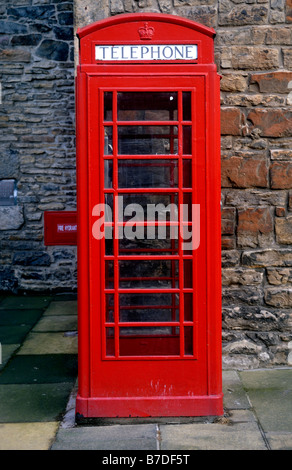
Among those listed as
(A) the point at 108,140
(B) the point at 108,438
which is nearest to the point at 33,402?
(B) the point at 108,438

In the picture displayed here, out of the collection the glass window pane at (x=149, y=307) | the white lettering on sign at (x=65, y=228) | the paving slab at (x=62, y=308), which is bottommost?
the paving slab at (x=62, y=308)

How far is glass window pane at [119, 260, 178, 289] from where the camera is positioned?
132 inches

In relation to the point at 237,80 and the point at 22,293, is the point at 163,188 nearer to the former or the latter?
the point at 237,80

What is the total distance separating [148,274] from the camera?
3.51 meters

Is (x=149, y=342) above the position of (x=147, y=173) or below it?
below

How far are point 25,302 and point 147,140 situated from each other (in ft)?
15.5

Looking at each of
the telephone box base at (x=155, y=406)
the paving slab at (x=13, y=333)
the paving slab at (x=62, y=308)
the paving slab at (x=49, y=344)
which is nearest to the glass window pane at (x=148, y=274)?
the telephone box base at (x=155, y=406)

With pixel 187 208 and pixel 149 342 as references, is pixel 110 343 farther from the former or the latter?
pixel 187 208

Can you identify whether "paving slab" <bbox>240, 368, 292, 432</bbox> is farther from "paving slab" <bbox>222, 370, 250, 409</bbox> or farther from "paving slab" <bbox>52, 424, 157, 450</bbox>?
"paving slab" <bbox>52, 424, 157, 450</bbox>

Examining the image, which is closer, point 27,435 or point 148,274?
point 27,435

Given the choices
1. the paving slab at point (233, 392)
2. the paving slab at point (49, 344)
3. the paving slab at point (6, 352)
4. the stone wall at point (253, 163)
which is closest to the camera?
the paving slab at point (233, 392)

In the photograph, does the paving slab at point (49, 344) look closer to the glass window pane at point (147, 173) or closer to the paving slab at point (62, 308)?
the paving slab at point (62, 308)

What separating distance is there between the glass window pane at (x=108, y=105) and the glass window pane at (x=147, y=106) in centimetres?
5

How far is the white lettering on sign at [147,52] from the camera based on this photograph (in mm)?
3148
